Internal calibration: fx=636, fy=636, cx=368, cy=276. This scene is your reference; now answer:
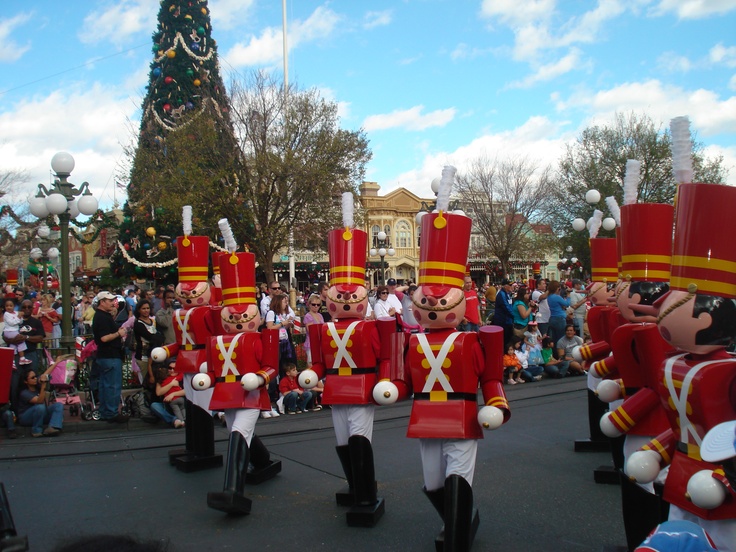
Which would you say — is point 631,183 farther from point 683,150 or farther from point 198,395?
point 198,395

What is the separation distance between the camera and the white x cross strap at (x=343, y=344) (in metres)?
5.47

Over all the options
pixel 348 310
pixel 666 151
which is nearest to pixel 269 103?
pixel 348 310

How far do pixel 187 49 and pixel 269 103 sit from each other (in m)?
4.83

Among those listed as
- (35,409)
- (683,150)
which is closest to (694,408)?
(683,150)

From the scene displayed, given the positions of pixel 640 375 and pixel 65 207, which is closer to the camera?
pixel 640 375

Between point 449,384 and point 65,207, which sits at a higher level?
point 65,207

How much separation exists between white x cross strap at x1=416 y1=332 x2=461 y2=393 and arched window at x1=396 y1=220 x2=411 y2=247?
44519 millimetres

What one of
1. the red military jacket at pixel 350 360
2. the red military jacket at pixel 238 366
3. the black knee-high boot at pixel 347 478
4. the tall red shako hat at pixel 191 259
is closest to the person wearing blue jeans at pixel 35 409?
→ the tall red shako hat at pixel 191 259

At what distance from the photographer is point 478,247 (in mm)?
42094

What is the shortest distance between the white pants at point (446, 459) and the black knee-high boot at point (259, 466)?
250cm

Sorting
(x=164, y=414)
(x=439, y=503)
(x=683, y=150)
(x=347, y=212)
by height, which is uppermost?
(x=683, y=150)

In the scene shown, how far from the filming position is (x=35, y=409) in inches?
343

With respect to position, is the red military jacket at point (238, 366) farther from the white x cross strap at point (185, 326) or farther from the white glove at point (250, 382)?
the white x cross strap at point (185, 326)

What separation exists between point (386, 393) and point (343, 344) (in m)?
1.02
